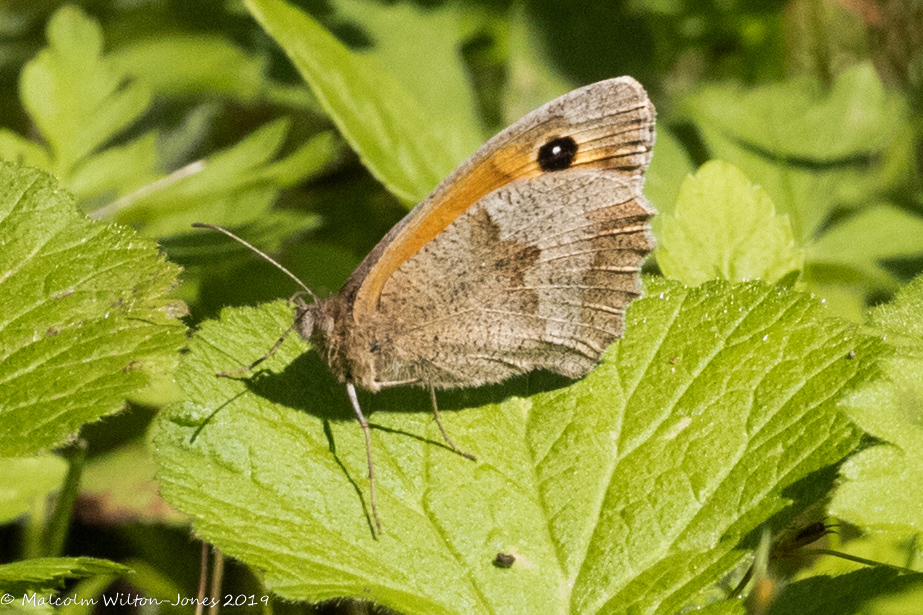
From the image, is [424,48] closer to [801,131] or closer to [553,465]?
[801,131]

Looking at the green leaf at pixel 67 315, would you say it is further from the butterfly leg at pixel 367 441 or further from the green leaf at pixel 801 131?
the green leaf at pixel 801 131

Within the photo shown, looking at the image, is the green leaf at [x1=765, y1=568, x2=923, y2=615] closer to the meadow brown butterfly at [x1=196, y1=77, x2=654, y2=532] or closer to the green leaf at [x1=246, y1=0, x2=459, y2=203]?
the meadow brown butterfly at [x1=196, y1=77, x2=654, y2=532]

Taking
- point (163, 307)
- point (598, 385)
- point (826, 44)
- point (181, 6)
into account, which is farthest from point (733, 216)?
point (181, 6)

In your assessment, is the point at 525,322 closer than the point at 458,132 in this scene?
Yes

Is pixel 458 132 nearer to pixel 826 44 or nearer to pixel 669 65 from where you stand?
pixel 669 65

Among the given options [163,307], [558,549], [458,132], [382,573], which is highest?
[458,132]

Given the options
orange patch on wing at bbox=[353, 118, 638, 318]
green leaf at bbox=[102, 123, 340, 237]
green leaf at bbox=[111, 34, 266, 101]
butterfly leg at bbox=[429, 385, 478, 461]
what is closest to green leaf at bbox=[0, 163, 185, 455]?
orange patch on wing at bbox=[353, 118, 638, 318]

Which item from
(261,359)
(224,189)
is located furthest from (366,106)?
(261,359)
